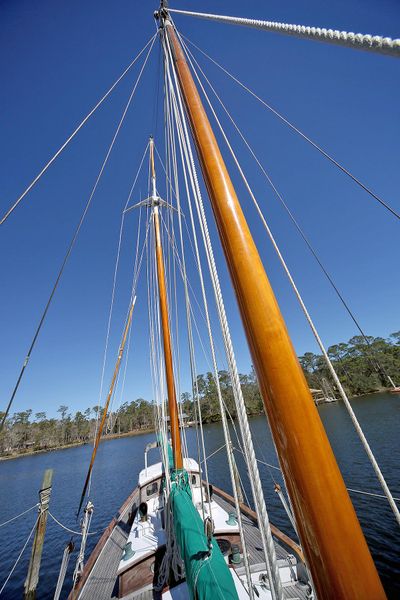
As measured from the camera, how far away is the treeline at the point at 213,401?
55656 millimetres

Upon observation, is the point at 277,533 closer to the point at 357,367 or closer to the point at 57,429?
the point at 357,367

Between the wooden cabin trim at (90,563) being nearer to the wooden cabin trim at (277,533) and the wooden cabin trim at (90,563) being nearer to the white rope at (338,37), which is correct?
the wooden cabin trim at (277,533)

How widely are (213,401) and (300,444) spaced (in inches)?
2593

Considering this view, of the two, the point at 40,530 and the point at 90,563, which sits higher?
the point at 40,530

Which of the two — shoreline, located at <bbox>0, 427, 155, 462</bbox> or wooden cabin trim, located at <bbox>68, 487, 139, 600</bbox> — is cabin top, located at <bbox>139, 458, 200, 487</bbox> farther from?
shoreline, located at <bbox>0, 427, 155, 462</bbox>

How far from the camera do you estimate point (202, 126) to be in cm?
211

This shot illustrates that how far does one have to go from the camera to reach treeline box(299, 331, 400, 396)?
5458 centimetres

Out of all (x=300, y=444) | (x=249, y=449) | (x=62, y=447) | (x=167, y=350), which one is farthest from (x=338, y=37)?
(x=62, y=447)

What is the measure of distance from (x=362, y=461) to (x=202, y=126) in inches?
830

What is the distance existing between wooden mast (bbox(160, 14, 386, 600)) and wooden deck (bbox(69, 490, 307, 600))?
13.5 feet

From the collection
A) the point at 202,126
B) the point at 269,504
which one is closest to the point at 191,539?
the point at 202,126

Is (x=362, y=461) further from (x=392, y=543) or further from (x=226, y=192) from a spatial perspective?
(x=226, y=192)

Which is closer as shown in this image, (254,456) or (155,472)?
(254,456)

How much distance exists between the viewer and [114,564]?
5.51 metres
